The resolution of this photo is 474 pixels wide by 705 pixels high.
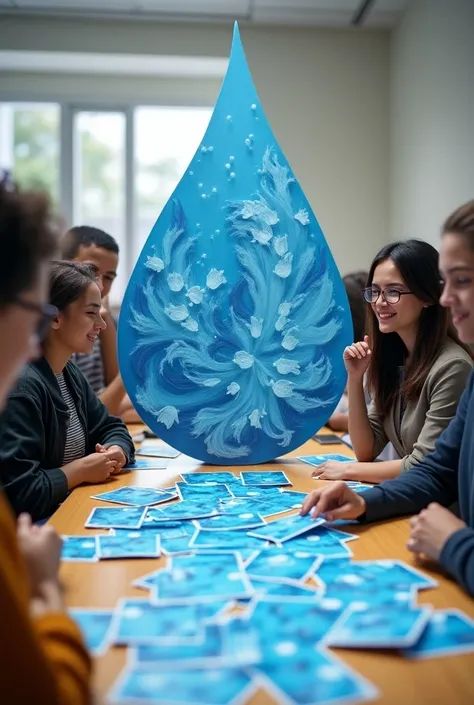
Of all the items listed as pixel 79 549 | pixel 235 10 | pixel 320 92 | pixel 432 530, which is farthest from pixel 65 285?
pixel 320 92

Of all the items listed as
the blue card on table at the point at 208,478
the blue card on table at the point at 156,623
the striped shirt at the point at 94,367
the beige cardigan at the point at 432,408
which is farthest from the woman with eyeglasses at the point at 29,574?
the striped shirt at the point at 94,367

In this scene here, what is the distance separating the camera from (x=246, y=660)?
0.83 meters

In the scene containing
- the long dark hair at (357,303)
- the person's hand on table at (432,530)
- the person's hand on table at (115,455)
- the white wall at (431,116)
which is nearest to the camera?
the person's hand on table at (432,530)

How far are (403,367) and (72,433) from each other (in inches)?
38.7

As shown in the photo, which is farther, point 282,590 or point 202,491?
point 202,491

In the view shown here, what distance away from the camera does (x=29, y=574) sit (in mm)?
936

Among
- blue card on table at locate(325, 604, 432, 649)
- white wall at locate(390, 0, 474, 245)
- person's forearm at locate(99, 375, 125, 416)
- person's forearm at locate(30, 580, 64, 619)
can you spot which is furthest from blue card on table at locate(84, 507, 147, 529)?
white wall at locate(390, 0, 474, 245)

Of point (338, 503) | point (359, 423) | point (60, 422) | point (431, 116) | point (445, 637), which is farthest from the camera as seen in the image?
point (431, 116)

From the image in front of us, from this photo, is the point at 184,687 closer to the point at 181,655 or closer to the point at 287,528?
the point at 181,655

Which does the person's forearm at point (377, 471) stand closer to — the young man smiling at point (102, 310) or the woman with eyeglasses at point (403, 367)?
the woman with eyeglasses at point (403, 367)

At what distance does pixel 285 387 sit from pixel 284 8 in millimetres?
2868

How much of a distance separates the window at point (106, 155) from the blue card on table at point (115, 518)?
3156 millimetres

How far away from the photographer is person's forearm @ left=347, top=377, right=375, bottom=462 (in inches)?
79.0

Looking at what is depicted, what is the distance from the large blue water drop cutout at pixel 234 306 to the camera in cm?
196
